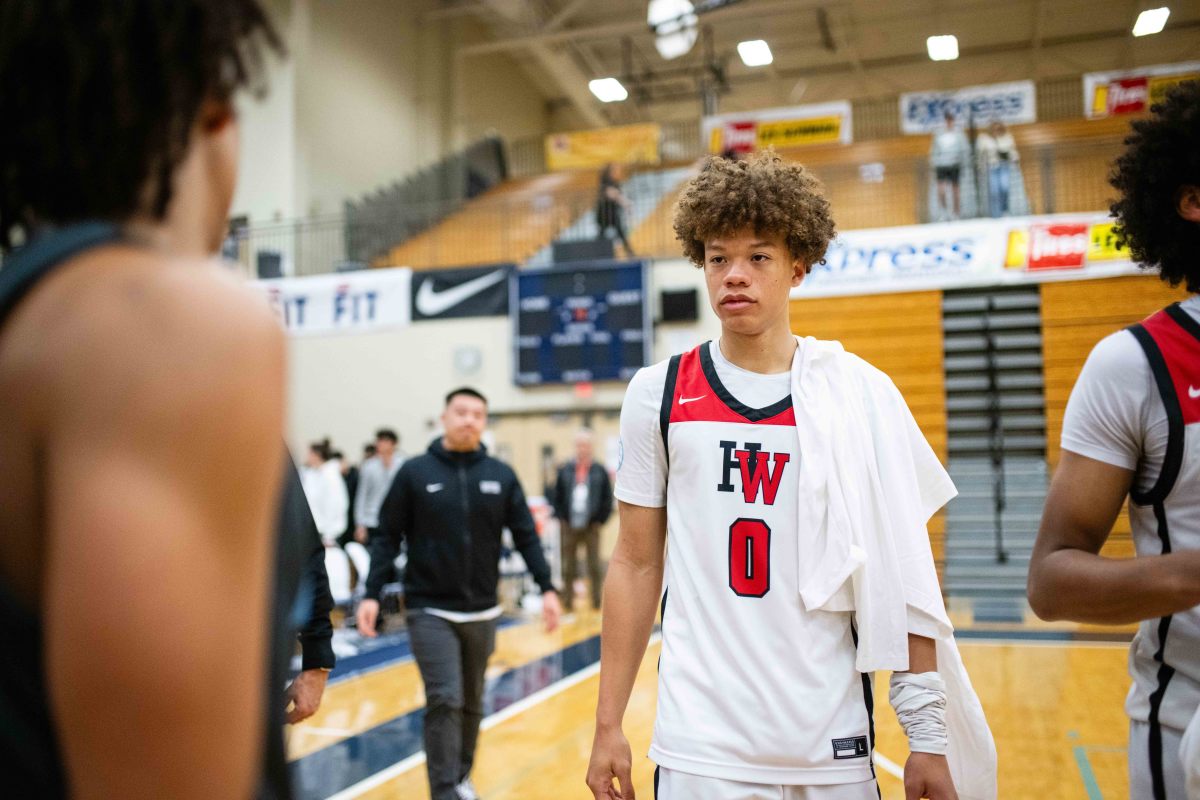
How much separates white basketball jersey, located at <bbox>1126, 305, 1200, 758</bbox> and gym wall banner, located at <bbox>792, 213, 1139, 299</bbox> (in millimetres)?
11783

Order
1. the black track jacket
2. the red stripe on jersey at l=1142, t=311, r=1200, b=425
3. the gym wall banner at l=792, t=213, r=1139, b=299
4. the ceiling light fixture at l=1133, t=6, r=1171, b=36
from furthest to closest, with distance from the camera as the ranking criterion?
1. the ceiling light fixture at l=1133, t=6, r=1171, b=36
2. the gym wall banner at l=792, t=213, r=1139, b=299
3. the black track jacket
4. the red stripe on jersey at l=1142, t=311, r=1200, b=425

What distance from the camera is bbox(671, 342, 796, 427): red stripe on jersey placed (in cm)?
248

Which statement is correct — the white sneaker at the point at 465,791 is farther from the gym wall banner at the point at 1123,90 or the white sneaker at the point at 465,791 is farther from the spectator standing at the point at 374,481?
the gym wall banner at the point at 1123,90

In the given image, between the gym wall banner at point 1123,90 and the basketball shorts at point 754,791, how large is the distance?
19.1 meters

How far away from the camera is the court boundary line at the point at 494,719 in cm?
559

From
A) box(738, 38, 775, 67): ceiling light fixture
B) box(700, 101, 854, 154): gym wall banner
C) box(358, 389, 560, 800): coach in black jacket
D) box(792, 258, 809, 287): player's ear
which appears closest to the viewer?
box(792, 258, 809, 287): player's ear

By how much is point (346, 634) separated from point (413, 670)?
224cm

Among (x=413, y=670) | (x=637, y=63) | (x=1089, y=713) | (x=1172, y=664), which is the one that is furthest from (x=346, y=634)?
(x=637, y=63)

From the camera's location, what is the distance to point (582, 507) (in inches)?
508

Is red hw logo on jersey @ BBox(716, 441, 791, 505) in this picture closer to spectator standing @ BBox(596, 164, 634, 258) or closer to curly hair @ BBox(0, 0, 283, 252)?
curly hair @ BBox(0, 0, 283, 252)

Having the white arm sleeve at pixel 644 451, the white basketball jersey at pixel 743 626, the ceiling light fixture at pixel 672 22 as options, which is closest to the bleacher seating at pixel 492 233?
the ceiling light fixture at pixel 672 22

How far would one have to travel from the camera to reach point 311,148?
19.4 metres

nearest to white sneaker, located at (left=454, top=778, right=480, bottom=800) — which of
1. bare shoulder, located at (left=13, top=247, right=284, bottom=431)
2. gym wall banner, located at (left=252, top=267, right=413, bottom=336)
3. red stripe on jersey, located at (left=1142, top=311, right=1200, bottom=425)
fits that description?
red stripe on jersey, located at (left=1142, top=311, right=1200, bottom=425)

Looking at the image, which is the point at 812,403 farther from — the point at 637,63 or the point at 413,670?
the point at 637,63
